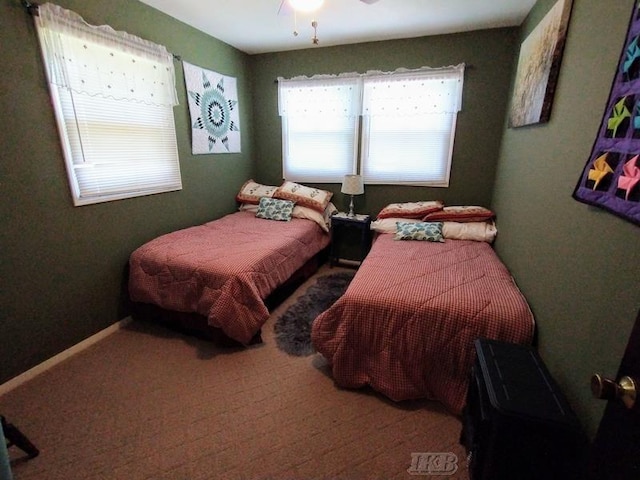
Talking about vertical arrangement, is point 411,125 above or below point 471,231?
above

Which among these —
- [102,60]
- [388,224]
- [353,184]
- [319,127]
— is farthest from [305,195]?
[102,60]

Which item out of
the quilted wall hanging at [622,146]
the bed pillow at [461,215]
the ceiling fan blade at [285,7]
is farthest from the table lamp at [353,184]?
the quilted wall hanging at [622,146]

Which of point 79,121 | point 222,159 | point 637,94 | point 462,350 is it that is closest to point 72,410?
point 79,121

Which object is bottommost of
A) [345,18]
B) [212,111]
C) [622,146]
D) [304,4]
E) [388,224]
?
[388,224]

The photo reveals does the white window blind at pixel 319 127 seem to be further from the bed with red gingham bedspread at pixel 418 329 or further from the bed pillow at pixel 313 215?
the bed with red gingham bedspread at pixel 418 329

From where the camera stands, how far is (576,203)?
1359 mm

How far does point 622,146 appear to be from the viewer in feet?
3.46

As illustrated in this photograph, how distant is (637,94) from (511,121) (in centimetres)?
183

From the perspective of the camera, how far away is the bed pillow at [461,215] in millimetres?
2930

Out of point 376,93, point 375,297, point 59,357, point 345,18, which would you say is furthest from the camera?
point 376,93

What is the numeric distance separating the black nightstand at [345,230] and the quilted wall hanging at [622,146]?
2.28 m

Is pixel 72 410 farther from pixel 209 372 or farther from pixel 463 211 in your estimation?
pixel 463 211

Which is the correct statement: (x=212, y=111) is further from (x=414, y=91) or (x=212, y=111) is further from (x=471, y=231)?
(x=471, y=231)

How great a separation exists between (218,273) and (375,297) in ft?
3.53
